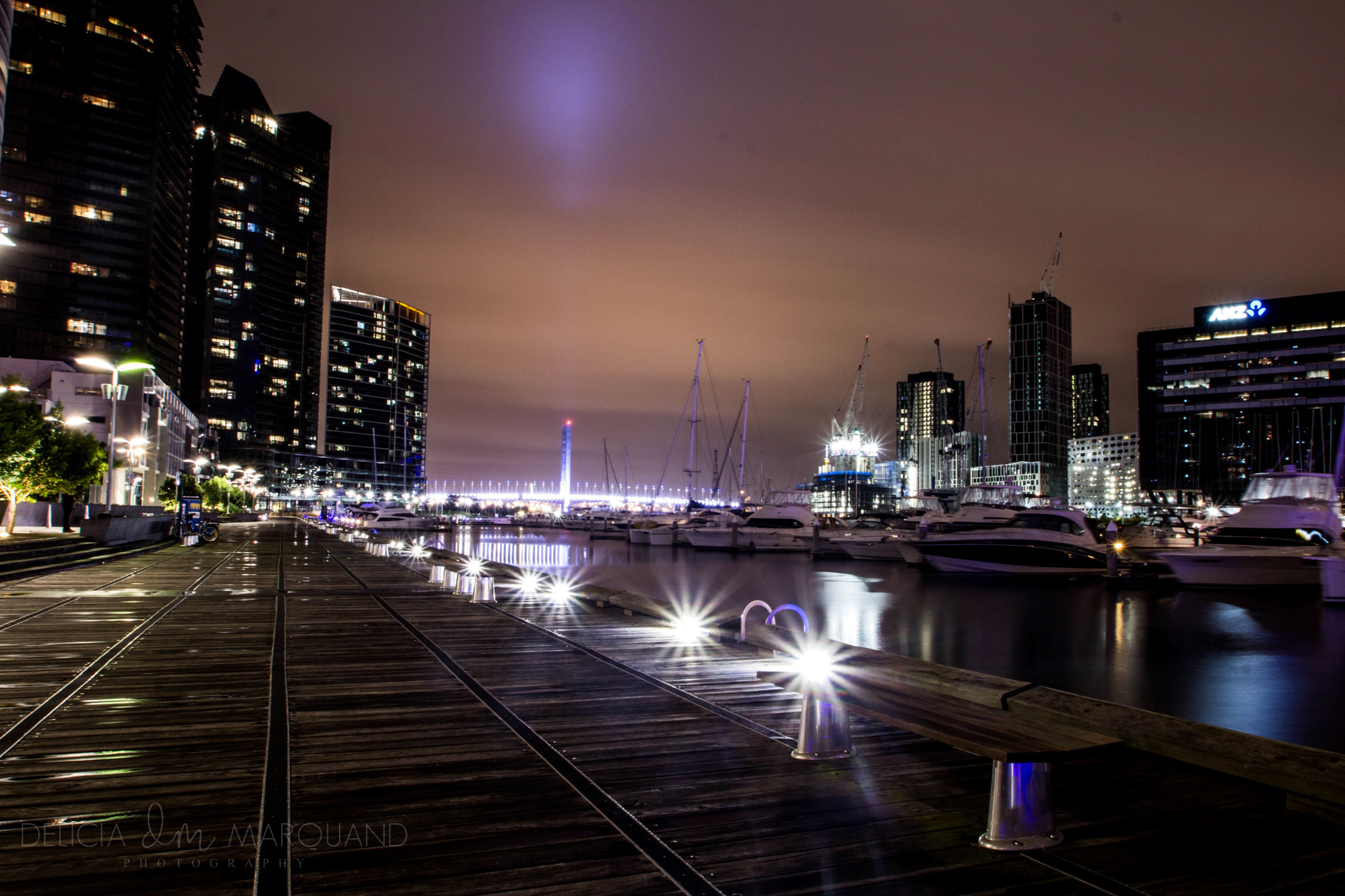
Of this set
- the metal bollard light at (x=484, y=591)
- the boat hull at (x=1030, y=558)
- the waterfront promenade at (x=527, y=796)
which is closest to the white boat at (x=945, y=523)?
the boat hull at (x=1030, y=558)

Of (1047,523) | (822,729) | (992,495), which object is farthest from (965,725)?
(992,495)

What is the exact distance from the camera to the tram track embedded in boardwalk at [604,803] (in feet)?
13.8

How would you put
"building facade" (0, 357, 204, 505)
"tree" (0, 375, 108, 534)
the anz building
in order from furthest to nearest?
the anz building, "building facade" (0, 357, 204, 505), "tree" (0, 375, 108, 534)

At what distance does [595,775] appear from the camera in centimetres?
588

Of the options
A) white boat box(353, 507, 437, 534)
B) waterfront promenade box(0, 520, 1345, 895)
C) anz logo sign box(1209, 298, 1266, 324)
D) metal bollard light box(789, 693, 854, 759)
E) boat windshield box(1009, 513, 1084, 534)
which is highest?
anz logo sign box(1209, 298, 1266, 324)

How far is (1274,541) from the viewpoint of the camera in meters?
32.5

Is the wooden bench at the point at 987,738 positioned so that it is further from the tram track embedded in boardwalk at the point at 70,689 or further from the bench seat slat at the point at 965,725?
the tram track embedded in boardwalk at the point at 70,689

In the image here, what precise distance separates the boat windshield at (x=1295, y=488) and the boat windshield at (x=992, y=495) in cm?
2235

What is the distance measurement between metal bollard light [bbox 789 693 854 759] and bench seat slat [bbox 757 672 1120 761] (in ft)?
0.62

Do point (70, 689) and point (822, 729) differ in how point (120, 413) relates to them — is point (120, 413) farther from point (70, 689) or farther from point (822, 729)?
point (822, 729)

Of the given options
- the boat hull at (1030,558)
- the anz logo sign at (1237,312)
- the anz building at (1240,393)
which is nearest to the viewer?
the boat hull at (1030,558)

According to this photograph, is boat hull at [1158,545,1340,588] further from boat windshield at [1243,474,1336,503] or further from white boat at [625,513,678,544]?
white boat at [625,513,678,544]

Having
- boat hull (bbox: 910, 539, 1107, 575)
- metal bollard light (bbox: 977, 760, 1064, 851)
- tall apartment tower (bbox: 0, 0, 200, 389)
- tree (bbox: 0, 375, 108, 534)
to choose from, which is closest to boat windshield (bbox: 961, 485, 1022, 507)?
boat hull (bbox: 910, 539, 1107, 575)

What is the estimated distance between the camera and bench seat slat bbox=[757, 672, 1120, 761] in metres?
4.54
